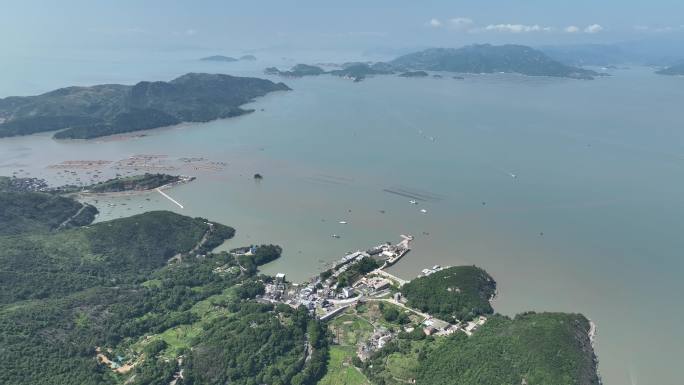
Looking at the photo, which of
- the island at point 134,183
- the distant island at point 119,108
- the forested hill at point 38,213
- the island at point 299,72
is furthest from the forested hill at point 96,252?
the island at point 299,72

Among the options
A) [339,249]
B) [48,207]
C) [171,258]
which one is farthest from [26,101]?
[339,249]

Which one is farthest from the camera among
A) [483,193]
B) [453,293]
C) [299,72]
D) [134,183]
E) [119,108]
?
[299,72]

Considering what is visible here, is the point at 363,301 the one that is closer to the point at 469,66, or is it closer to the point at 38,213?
the point at 38,213

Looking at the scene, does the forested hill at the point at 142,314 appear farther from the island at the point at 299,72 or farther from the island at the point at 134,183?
the island at the point at 299,72

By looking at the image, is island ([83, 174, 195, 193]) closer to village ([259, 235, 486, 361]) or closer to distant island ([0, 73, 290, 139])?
village ([259, 235, 486, 361])

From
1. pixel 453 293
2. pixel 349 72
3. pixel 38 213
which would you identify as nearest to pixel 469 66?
pixel 349 72

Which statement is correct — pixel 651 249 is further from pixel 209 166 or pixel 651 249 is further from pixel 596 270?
pixel 209 166
